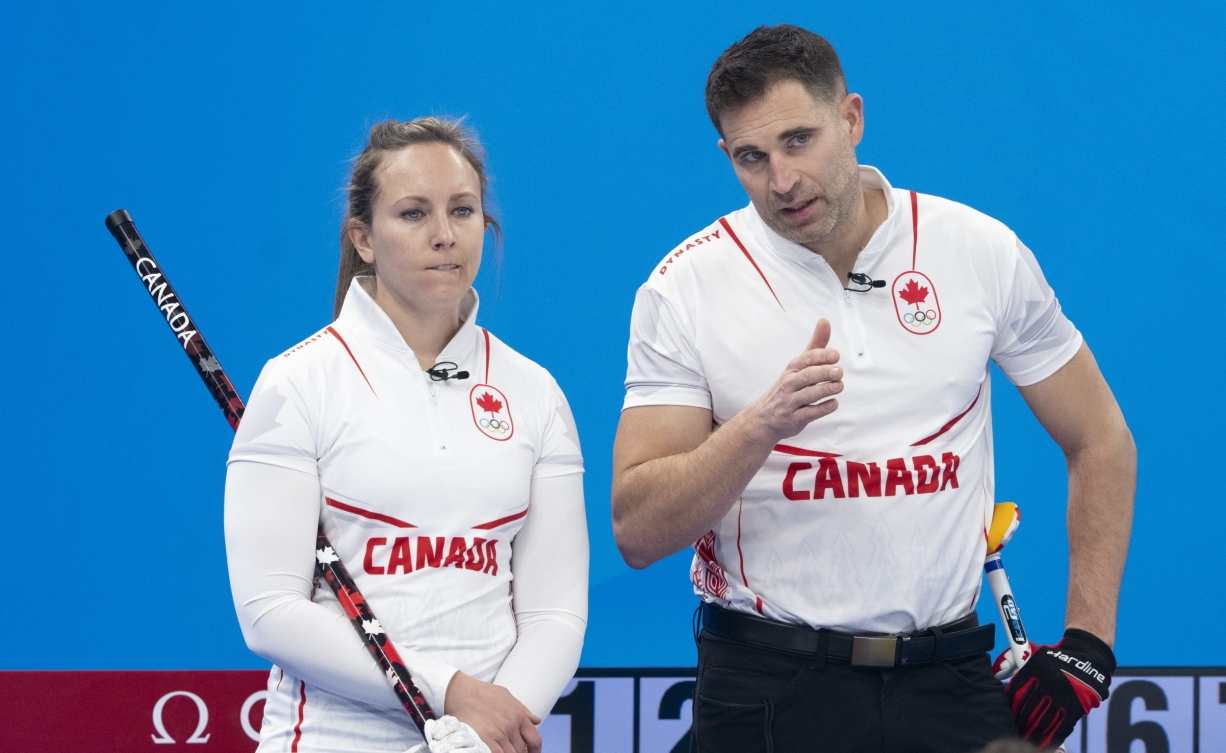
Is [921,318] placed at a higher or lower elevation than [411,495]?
higher

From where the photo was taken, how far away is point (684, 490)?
170 centimetres

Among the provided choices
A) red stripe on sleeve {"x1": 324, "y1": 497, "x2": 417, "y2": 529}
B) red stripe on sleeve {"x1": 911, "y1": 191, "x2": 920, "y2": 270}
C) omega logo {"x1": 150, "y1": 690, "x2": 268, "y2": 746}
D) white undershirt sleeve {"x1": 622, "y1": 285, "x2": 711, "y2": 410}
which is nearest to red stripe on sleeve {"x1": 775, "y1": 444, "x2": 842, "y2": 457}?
white undershirt sleeve {"x1": 622, "y1": 285, "x2": 711, "y2": 410}

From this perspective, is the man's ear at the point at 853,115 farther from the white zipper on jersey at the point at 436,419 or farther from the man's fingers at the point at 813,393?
the white zipper on jersey at the point at 436,419

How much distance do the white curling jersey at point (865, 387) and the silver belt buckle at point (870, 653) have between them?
0.11 ft

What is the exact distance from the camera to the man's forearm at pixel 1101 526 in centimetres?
191

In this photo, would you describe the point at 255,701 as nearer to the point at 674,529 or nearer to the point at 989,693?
the point at 674,529

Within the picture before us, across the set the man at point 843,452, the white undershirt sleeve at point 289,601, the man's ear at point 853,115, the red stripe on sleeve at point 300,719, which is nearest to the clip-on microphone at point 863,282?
the man at point 843,452

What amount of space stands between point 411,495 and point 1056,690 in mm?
1005

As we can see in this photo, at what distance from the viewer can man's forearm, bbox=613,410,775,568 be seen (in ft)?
5.33

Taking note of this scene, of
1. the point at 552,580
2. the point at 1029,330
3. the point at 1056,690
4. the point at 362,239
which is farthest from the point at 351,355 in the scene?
the point at 1056,690

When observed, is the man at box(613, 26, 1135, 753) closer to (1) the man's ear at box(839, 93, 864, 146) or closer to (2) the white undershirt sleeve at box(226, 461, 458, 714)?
(1) the man's ear at box(839, 93, 864, 146)

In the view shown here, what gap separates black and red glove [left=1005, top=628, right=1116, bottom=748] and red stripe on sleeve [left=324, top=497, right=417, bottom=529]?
Answer: 3.15ft

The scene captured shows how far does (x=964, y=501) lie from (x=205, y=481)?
6.59ft

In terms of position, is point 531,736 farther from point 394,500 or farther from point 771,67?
point 771,67
